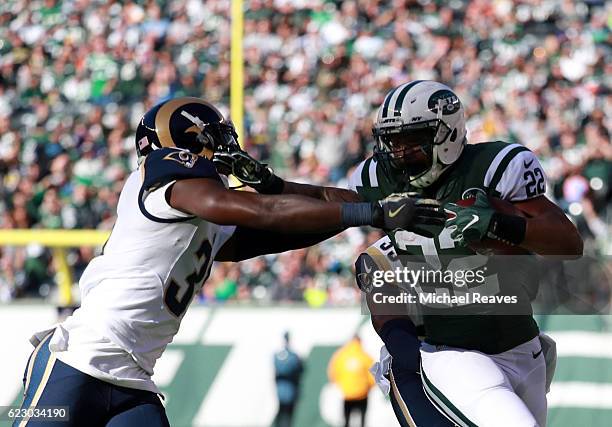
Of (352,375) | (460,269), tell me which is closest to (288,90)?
(352,375)

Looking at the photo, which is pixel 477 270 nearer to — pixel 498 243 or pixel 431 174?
pixel 498 243

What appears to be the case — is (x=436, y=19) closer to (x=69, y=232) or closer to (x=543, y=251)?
(x=69, y=232)

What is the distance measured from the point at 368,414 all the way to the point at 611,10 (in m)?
5.49

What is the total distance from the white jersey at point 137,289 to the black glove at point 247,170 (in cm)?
24

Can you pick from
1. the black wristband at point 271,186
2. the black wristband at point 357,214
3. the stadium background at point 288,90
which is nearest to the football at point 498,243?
the black wristband at point 357,214

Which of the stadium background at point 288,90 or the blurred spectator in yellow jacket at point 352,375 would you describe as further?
the stadium background at point 288,90

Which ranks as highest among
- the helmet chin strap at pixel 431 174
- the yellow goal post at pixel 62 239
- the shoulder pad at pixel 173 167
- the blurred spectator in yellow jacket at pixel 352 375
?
the shoulder pad at pixel 173 167

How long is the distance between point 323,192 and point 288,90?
593 cm

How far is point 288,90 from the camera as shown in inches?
385

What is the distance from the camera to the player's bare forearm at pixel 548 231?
328cm

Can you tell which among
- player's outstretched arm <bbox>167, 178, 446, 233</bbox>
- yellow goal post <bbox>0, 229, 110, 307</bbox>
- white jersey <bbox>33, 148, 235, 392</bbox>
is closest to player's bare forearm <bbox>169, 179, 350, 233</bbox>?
player's outstretched arm <bbox>167, 178, 446, 233</bbox>

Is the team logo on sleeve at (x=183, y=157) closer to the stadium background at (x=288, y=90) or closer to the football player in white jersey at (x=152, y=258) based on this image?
the football player in white jersey at (x=152, y=258)

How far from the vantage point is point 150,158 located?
3.32 m

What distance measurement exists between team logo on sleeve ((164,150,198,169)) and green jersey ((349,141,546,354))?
79 cm
